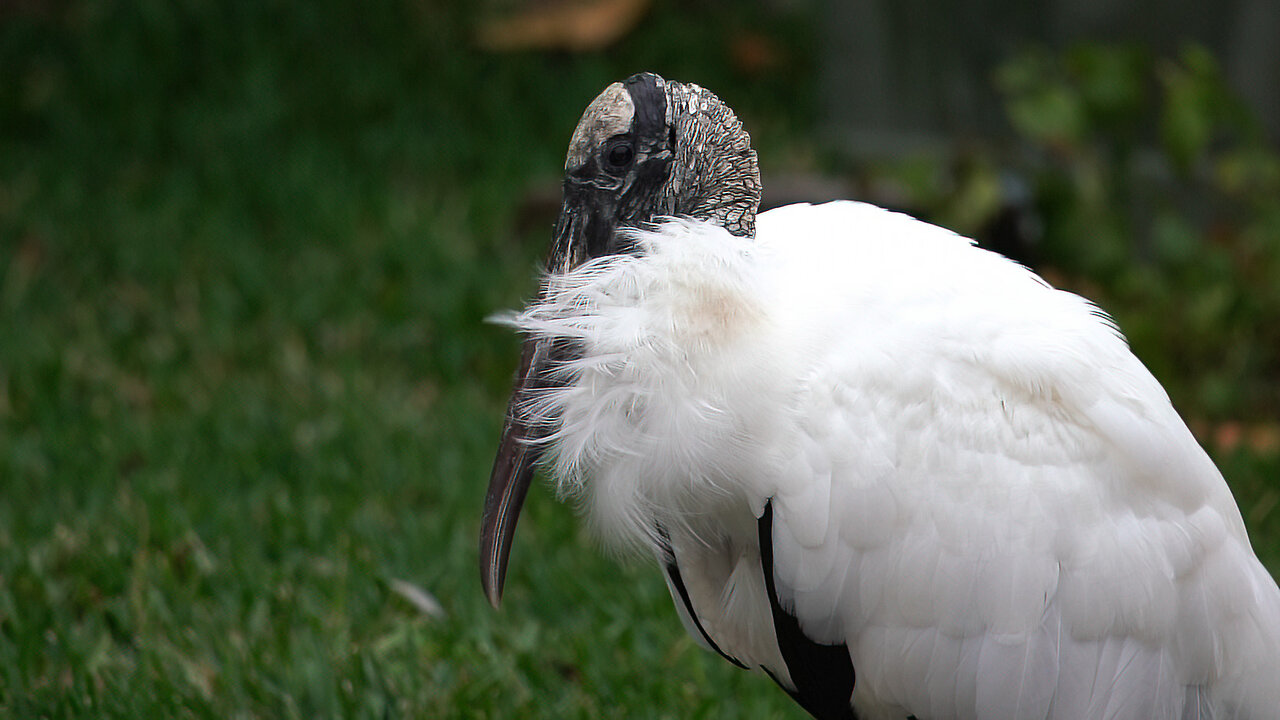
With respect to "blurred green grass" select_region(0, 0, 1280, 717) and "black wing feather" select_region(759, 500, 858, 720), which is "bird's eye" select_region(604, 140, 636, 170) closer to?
"black wing feather" select_region(759, 500, 858, 720)

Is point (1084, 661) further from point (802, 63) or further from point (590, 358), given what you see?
point (802, 63)

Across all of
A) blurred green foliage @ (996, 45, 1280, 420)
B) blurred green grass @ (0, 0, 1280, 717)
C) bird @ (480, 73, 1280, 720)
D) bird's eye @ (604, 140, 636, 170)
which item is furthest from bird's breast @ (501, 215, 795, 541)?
blurred green foliage @ (996, 45, 1280, 420)

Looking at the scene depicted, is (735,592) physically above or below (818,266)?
below

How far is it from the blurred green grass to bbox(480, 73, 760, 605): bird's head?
2.48 ft

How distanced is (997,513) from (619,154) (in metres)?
0.80

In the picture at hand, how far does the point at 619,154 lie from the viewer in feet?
6.89

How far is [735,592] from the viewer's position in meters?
2.30

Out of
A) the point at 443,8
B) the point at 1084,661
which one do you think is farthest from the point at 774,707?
the point at 443,8

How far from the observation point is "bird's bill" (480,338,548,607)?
212 cm

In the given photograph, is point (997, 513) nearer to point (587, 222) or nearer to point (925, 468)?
point (925, 468)

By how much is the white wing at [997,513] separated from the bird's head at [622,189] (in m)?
0.18

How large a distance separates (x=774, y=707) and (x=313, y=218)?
352 cm

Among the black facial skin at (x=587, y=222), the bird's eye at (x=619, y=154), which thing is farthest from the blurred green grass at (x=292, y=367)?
the bird's eye at (x=619, y=154)

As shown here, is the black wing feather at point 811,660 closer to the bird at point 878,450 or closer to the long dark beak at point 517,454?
the bird at point 878,450
